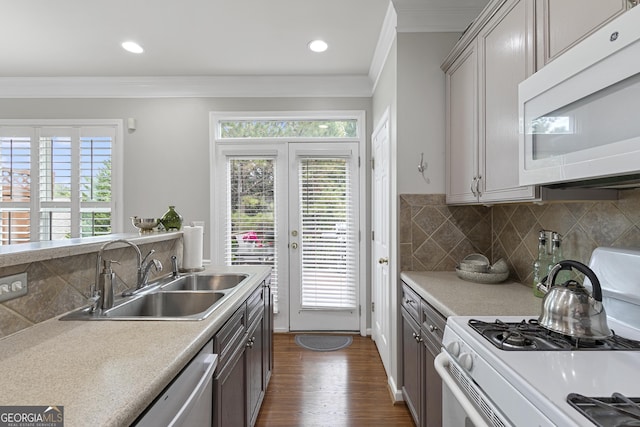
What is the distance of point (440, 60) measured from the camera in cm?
226

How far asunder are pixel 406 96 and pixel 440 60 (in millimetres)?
344

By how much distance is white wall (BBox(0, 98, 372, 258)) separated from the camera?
348cm

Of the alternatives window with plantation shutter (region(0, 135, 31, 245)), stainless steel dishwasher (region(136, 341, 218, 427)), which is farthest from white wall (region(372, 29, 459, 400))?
window with plantation shutter (region(0, 135, 31, 245))

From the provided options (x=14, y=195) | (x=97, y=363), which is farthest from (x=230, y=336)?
(x=14, y=195)

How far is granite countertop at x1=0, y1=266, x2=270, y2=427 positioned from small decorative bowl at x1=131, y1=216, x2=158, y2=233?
3.15 feet

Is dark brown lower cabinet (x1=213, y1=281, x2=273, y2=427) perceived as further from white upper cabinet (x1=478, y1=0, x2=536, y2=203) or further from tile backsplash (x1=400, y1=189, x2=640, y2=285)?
white upper cabinet (x1=478, y1=0, x2=536, y2=203)

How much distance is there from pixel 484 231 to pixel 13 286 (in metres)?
2.44

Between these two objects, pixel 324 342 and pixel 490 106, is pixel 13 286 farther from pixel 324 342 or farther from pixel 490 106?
pixel 324 342

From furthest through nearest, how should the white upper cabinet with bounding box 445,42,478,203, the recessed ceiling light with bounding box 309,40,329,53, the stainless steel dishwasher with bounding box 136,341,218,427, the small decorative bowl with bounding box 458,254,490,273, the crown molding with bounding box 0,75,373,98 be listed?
Answer: the crown molding with bounding box 0,75,373,98 → the recessed ceiling light with bounding box 309,40,329,53 → the small decorative bowl with bounding box 458,254,490,273 → the white upper cabinet with bounding box 445,42,478,203 → the stainless steel dishwasher with bounding box 136,341,218,427

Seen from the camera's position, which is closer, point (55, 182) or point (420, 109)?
point (420, 109)

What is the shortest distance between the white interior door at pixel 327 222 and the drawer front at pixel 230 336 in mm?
1787

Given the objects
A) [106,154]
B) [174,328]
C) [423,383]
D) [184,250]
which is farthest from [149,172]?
[423,383]

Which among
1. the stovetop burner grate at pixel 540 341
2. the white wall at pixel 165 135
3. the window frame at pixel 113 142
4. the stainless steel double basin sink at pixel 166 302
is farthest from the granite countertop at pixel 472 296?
the window frame at pixel 113 142

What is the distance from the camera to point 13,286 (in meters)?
1.10
